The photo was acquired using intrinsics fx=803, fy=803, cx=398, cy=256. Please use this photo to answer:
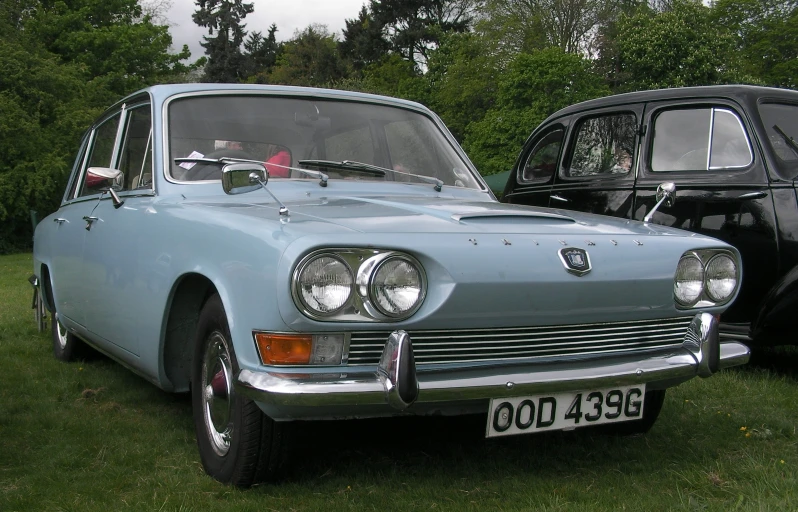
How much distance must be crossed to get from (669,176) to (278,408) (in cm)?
359

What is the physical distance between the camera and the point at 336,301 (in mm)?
2309

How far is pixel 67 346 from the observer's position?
17.3ft

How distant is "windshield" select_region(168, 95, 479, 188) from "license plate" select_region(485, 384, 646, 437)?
154cm

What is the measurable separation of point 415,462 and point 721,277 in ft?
4.48

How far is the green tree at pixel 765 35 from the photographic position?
33.8 meters

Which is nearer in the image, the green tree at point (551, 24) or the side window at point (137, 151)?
the side window at point (137, 151)

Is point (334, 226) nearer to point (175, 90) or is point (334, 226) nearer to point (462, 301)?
point (462, 301)

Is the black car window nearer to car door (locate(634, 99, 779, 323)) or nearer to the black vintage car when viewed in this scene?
the black vintage car

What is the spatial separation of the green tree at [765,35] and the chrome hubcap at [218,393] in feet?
113

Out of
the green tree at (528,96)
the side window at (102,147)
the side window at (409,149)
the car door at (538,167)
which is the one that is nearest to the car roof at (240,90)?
the side window at (409,149)

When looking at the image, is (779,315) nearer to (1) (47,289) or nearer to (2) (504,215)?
(2) (504,215)

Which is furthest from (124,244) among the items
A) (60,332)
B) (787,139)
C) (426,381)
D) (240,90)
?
(787,139)

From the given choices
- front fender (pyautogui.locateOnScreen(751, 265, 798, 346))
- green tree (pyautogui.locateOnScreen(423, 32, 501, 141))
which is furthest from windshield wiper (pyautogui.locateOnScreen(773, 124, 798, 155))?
green tree (pyautogui.locateOnScreen(423, 32, 501, 141))

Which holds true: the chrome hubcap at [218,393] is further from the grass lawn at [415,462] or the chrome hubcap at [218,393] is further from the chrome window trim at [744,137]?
the chrome window trim at [744,137]
